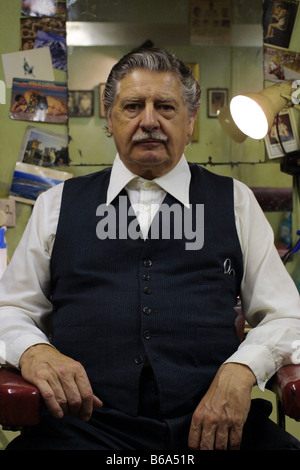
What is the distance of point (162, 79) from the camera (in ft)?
5.32

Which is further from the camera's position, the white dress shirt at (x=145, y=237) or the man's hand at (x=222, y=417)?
the white dress shirt at (x=145, y=237)

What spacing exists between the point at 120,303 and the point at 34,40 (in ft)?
5.69

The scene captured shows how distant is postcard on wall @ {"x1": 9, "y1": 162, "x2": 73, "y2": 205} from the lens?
8.94 ft

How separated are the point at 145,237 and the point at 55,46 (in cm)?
157

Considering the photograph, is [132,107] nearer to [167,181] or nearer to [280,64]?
[167,181]

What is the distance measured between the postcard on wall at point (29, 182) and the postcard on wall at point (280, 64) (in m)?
1.20

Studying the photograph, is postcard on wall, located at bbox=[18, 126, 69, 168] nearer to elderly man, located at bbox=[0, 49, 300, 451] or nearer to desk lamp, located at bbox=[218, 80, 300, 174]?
desk lamp, located at bbox=[218, 80, 300, 174]

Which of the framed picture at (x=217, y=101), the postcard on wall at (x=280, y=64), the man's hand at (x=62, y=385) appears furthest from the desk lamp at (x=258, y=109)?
the man's hand at (x=62, y=385)

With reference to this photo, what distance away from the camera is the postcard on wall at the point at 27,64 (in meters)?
2.71

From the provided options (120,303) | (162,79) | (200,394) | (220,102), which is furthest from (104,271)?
(220,102)

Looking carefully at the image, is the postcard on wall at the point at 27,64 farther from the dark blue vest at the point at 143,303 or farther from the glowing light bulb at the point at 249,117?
the dark blue vest at the point at 143,303

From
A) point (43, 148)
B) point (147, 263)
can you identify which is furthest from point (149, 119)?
point (43, 148)

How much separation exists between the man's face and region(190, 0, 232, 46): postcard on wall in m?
1.27

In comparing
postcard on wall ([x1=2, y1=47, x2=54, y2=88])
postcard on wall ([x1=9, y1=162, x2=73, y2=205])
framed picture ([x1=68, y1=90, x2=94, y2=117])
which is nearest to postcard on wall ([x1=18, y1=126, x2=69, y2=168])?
postcard on wall ([x1=9, y1=162, x2=73, y2=205])
